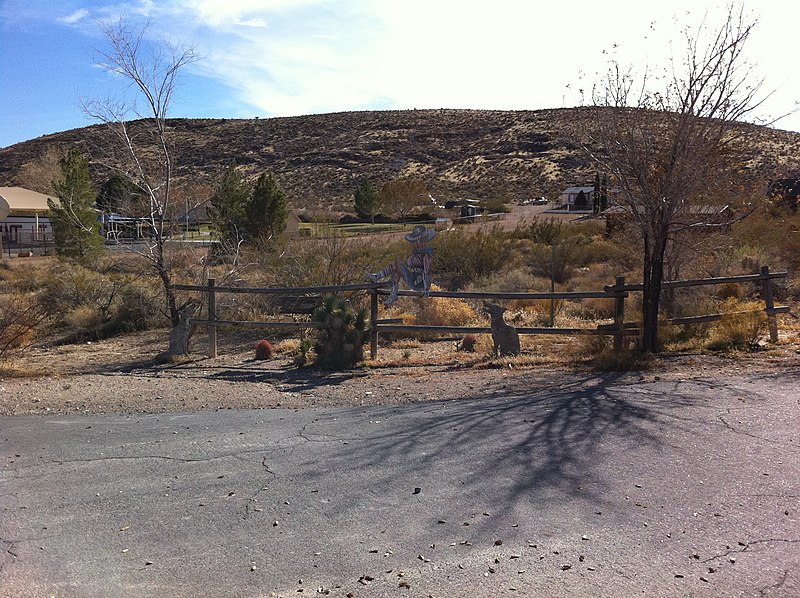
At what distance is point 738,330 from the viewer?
1220 cm

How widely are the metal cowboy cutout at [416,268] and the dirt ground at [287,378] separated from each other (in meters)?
1.27

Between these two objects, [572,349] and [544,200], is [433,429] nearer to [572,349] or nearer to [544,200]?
[572,349]

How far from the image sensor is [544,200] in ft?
199

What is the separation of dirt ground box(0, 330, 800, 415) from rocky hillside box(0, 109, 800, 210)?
48.9 metres

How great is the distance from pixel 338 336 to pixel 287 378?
1.10m

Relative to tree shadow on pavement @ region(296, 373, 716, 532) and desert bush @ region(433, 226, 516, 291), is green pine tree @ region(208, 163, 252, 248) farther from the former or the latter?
tree shadow on pavement @ region(296, 373, 716, 532)

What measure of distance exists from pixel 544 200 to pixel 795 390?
52.8 meters

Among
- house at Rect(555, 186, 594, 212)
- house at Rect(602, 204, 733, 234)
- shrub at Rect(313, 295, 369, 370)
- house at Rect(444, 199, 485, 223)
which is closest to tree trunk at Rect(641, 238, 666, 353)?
house at Rect(602, 204, 733, 234)

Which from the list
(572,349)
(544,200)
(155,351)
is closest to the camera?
(572,349)

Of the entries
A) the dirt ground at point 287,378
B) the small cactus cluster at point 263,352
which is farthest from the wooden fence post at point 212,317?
the small cactus cluster at point 263,352

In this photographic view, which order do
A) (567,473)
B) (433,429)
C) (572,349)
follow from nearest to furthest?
(567,473) → (433,429) → (572,349)

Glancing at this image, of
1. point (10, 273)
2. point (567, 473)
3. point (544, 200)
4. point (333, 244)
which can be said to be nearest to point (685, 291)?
point (333, 244)

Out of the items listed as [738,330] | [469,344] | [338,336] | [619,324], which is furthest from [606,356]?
[338,336]

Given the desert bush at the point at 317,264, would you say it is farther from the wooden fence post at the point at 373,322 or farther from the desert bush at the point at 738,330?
the desert bush at the point at 738,330
